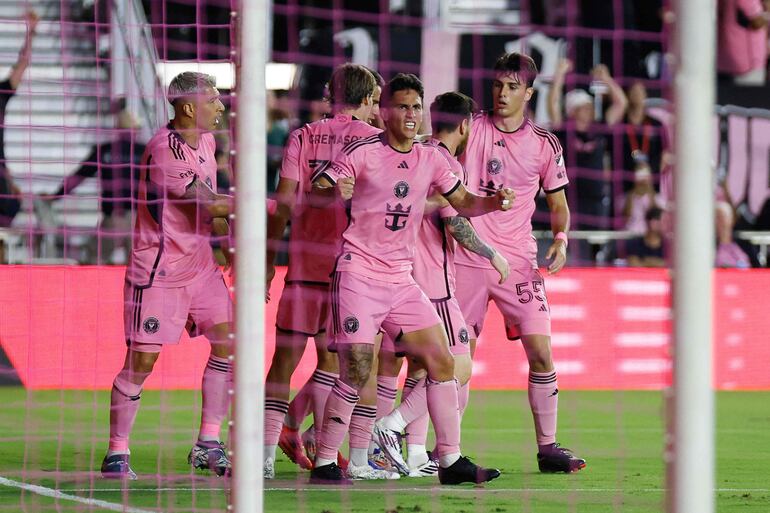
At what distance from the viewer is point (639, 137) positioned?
548 inches

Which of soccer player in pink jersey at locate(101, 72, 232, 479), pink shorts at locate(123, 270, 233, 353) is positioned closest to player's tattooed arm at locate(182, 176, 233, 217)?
soccer player in pink jersey at locate(101, 72, 232, 479)

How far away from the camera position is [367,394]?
741 cm

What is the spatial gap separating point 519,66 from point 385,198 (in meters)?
1.46

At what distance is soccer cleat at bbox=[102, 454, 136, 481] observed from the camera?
24.3 feet

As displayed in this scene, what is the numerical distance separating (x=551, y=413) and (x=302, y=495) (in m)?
1.74

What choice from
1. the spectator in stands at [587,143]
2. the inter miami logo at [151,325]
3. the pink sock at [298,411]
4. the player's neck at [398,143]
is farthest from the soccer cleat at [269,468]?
the spectator in stands at [587,143]

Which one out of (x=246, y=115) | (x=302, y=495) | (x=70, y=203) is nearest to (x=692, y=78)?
(x=246, y=115)

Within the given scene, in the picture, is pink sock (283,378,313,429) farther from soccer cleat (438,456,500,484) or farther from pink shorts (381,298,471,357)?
soccer cleat (438,456,500,484)

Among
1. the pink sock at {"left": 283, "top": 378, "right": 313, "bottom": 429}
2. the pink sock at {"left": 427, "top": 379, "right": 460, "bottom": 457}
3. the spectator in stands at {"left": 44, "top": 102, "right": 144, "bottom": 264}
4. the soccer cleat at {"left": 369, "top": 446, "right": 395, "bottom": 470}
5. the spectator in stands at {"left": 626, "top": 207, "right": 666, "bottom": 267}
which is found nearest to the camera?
the pink sock at {"left": 427, "top": 379, "right": 460, "bottom": 457}

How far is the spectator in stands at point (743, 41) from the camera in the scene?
15143 mm

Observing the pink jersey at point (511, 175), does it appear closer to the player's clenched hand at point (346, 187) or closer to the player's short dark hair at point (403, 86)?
the player's short dark hair at point (403, 86)

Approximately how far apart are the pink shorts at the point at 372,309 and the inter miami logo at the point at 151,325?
1.07 m

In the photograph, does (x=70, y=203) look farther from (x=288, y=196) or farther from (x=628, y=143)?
(x=288, y=196)

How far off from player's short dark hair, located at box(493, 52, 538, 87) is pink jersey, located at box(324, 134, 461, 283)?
116 centimetres
